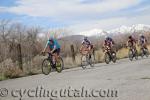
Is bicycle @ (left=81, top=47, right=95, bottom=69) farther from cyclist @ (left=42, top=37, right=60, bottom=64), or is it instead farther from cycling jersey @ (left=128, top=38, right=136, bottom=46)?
cycling jersey @ (left=128, top=38, right=136, bottom=46)

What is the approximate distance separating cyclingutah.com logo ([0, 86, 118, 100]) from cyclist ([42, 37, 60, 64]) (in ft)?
25.9

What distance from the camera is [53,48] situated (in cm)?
2091

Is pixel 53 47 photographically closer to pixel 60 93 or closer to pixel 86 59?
pixel 86 59

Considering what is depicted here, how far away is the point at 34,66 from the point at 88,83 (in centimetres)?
1171

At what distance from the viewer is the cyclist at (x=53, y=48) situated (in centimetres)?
2074

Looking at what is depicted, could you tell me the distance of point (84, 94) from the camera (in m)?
11.2

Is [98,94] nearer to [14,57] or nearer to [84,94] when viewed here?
[84,94]

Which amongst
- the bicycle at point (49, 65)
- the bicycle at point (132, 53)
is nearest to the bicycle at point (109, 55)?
the bicycle at point (132, 53)

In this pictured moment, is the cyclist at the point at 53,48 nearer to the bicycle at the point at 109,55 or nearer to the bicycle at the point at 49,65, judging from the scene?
the bicycle at the point at 49,65

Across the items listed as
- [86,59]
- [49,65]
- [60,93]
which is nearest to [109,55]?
[86,59]

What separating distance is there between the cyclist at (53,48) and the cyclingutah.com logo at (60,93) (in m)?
7.90

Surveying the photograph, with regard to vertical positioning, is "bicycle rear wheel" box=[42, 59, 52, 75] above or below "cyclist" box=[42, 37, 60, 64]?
below

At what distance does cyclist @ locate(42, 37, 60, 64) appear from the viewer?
20739 mm

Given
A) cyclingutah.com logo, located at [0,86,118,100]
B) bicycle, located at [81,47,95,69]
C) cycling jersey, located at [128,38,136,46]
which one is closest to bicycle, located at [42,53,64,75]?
bicycle, located at [81,47,95,69]
